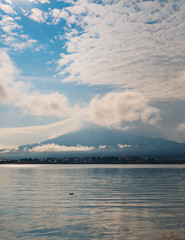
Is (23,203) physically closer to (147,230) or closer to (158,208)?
(158,208)

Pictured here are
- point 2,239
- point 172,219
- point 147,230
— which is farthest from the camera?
point 172,219

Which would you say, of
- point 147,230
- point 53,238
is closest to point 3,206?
point 53,238

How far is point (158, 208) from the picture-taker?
138ft

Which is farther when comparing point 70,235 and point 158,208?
point 158,208

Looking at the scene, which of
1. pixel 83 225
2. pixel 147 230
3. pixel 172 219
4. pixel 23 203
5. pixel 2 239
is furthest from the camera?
pixel 23 203

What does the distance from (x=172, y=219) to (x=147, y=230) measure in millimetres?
6772

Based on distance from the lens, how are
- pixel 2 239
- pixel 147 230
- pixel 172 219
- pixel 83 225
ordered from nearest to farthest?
pixel 2 239
pixel 147 230
pixel 83 225
pixel 172 219

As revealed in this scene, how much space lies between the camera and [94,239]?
85.5ft

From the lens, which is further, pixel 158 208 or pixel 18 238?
pixel 158 208

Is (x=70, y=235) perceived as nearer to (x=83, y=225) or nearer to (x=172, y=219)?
(x=83, y=225)

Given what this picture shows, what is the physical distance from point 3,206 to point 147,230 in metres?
24.4

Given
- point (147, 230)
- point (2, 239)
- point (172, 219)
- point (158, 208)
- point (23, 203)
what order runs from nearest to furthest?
point (2, 239) → point (147, 230) → point (172, 219) → point (158, 208) → point (23, 203)

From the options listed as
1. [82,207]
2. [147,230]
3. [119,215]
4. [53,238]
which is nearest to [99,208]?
[82,207]

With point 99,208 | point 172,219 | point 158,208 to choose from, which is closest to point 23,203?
point 99,208
